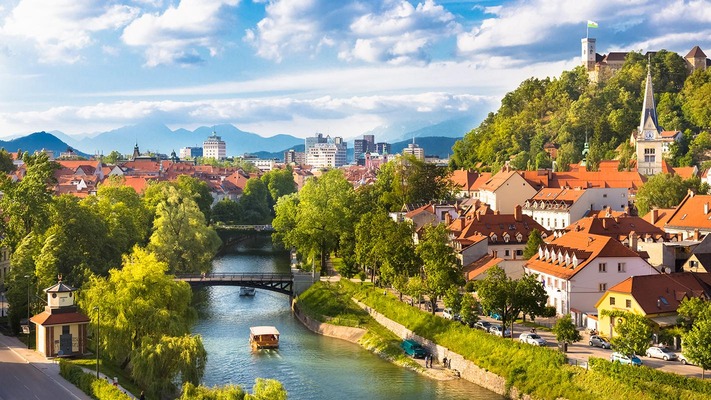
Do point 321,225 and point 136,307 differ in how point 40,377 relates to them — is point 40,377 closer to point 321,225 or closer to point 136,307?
point 136,307

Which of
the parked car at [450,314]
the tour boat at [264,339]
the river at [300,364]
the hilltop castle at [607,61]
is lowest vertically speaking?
the river at [300,364]

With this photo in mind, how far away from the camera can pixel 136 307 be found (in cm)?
4359

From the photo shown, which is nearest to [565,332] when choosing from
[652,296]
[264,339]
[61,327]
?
[652,296]

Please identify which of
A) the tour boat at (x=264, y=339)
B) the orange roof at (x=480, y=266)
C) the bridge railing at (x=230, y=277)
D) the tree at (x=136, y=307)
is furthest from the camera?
the bridge railing at (x=230, y=277)

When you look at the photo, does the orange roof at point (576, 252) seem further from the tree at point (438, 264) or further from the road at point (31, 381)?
the road at point (31, 381)

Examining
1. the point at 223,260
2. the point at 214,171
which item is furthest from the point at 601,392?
the point at 214,171

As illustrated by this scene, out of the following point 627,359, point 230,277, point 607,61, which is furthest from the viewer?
point 607,61

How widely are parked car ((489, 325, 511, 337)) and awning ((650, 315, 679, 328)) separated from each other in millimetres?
7562

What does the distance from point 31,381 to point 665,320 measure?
1213 inches

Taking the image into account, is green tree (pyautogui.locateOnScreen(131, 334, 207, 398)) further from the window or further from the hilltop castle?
the hilltop castle

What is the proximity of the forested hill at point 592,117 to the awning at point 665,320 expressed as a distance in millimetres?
67302

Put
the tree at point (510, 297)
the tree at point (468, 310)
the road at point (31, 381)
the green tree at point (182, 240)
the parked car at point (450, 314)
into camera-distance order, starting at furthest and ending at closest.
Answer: the green tree at point (182, 240)
the parked car at point (450, 314)
the tree at point (468, 310)
the tree at point (510, 297)
the road at point (31, 381)

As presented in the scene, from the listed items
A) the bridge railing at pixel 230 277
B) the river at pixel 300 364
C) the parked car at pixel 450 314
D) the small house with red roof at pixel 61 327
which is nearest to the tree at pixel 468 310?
the parked car at pixel 450 314

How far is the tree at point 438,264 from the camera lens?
52938 mm
